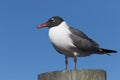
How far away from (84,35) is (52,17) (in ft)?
3.65

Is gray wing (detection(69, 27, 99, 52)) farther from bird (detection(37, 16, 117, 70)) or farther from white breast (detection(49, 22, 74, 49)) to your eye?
white breast (detection(49, 22, 74, 49))

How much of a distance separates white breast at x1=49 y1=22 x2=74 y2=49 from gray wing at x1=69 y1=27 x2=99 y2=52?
0.54 ft

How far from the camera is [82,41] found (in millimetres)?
9109

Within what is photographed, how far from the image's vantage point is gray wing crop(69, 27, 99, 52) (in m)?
8.91

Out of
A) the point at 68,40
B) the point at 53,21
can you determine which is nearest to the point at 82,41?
the point at 68,40

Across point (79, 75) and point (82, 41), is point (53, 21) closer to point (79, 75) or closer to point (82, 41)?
point (82, 41)

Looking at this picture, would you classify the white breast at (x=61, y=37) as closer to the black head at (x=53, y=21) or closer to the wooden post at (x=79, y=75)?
the black head at (x=53, y=21)

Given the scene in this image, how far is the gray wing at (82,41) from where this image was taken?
8.91m

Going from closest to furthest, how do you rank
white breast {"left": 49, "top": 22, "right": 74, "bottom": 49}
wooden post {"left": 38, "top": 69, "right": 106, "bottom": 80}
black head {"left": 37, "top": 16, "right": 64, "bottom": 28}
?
wooden post {"left": 38, "top": 69, "right": 106, "bottom": 80}
white breast {"left": 49, "top": 22, "right": 74, "bottom": 49}
black head {"left": 37, "top": 16, "right": 64, "bottom": 28}

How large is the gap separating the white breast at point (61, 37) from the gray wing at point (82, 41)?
0.54ft

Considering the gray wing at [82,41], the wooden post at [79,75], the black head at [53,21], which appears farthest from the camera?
the black head at [53,21]

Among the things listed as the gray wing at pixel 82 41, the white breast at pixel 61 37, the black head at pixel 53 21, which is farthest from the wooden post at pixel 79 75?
the black head at pixel 53 21

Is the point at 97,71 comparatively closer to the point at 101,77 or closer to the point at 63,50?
the point at 101,77

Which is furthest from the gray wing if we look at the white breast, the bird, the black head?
the black head
